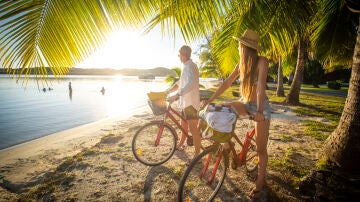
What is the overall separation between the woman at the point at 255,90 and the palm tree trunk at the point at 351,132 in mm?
1325

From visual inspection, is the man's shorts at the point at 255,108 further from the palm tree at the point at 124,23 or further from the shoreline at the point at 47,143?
the shoreline at the point at 47,143

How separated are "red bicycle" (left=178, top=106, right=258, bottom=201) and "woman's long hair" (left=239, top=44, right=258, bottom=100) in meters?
0.70

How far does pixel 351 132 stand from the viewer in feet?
9.61

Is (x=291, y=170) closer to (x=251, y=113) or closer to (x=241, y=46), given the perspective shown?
(x=251, y=113)

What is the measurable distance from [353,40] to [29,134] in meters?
14.1

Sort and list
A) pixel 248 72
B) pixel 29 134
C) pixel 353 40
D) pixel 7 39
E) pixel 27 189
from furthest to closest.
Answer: pixel 29 134
pixel 353 40
pixel 27 189
pixel 248 72
pixel 7 39

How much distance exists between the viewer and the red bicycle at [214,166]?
2.51m

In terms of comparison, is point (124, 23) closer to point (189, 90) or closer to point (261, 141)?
point (189, 90)

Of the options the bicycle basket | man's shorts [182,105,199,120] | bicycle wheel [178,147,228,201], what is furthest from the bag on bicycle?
the bicycle basket

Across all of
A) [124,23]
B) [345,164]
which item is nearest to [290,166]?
[345,164]

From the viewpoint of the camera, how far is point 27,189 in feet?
11.2

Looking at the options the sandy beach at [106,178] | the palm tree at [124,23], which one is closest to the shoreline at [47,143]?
the sandy beach at [106,178]

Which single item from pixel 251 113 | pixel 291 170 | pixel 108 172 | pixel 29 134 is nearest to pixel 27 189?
pixel 108 172

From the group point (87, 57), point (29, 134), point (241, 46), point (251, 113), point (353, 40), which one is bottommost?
point (29, 134)
